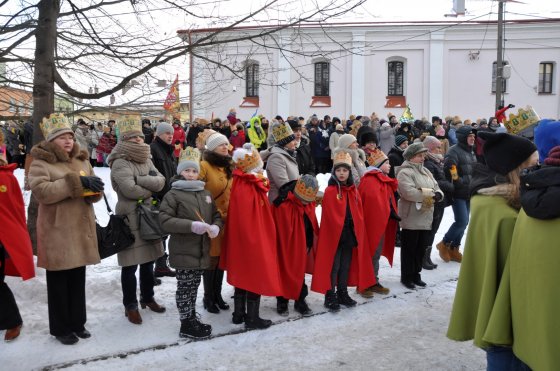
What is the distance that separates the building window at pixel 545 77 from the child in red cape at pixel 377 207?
93.0ft

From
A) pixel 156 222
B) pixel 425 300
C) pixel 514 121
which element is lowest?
pixel 425 300

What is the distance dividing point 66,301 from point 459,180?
5554mm

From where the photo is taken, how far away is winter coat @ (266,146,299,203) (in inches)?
227

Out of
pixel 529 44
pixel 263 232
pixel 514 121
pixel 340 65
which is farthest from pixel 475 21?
pixel 263 232

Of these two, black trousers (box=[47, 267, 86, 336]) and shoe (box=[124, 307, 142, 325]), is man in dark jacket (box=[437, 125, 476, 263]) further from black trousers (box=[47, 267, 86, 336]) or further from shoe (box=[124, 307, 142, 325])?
black trousers (box=[47, 267, 86, 336])

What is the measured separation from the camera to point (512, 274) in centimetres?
299

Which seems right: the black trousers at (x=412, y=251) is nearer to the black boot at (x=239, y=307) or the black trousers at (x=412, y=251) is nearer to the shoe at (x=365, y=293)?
the shoe at (x=365, y=293)

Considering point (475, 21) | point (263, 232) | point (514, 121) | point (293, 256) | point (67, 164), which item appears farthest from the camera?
point (475, 21)

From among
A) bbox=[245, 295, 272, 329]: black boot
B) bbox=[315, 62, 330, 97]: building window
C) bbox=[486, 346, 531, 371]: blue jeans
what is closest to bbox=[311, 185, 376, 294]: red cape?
bbox=[245, 295, 272, 329]: black boot

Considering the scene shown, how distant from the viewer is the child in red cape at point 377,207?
6363mm

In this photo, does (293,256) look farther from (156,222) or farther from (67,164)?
(67,164)

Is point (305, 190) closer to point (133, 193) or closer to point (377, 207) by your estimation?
point (377, 207)

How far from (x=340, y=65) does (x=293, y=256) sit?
26088mm

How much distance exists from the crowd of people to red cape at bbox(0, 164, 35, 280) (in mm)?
21
